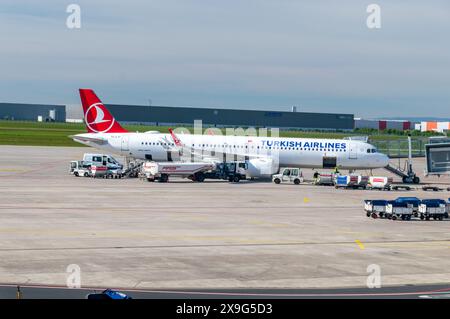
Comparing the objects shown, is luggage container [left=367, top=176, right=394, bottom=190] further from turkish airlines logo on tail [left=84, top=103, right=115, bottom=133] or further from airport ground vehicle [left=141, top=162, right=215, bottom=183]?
turkish airlines logo on tail [left=84, top=103, right=115, bottom=133]

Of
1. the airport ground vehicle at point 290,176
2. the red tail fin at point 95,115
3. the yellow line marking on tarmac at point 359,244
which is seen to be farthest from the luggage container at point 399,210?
the red tail fin at point 95,115

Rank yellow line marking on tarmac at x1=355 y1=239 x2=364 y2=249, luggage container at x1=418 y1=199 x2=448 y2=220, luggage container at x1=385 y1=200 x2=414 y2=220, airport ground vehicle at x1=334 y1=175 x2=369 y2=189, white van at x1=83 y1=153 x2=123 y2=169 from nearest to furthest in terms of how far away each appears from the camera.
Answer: yellow line marking on tarmac at x1=355 y1=239 x2=364 y2=249
luggage container at x1=385 y1=200 x2=414 y2=220
luggage container at x1=418 y1=199 x2=448 y2=220
airport ground vehicle at x1=334 y1=175 x2=369 y2=189
white van at x1=83 y1=153 x2=123 y2=169

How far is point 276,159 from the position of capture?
79562 mm

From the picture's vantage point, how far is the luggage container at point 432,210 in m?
50.9

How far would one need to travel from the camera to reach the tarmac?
29.7 m

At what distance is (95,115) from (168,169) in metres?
15.4

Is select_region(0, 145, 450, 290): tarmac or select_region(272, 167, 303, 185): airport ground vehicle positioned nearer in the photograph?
select_region(0, 145, 450, 290): tarmac

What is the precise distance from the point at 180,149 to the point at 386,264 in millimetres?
47857

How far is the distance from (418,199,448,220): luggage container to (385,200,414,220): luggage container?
85 centimetres

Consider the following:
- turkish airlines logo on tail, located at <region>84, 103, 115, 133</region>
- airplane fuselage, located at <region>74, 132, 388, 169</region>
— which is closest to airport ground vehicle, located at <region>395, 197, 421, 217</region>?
airplane fuselage, located at <region>74, 132, 388, 169</region>

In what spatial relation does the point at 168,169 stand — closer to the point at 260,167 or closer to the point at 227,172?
the point at 227,172

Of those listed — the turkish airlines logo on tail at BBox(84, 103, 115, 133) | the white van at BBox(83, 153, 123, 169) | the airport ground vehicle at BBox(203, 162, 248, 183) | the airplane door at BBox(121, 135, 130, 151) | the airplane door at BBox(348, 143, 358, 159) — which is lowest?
the airport ground vehicle at BBox(203, 162, 248, 183)

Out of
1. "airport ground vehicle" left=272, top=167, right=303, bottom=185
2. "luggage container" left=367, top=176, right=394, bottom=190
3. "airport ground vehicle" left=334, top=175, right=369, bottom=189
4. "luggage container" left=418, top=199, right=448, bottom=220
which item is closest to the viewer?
"luggage container" left=418, top=199, right=448, bottom=220

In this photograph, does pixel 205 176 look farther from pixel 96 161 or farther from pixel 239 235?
pixel 239 235
